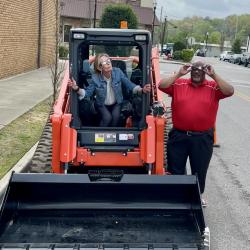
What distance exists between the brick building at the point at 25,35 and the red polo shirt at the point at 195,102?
10.4 metres

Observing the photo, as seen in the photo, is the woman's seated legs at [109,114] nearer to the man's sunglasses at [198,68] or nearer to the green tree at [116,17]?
the man's sunglasses at [198,68]

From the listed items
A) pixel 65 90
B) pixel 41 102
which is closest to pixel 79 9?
pixel 41 102

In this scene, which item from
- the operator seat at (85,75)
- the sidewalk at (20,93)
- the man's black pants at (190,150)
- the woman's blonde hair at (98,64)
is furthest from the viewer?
the sidewalk at (20,93)

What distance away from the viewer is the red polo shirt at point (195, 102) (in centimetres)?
509

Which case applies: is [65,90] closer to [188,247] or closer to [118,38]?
[118,38]

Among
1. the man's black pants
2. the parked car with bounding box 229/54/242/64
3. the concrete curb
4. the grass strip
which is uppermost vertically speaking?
the man's black pants

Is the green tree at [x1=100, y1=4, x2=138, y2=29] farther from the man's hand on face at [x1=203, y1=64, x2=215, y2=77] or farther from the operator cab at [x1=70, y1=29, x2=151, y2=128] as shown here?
the man's hand on face at [x1=203, y1=64, x2=215, y2=77]

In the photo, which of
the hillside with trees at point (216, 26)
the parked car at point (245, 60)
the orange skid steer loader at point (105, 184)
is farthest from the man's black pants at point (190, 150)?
the hillside with trees at point (216, 26)

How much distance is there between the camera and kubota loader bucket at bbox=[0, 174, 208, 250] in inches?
167

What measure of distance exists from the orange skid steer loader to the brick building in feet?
32.3

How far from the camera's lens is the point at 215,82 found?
16.7 ft

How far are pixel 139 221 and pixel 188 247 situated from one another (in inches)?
29.5

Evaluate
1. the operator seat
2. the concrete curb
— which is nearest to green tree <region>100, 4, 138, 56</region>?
the concrete curb

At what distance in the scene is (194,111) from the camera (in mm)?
5133
